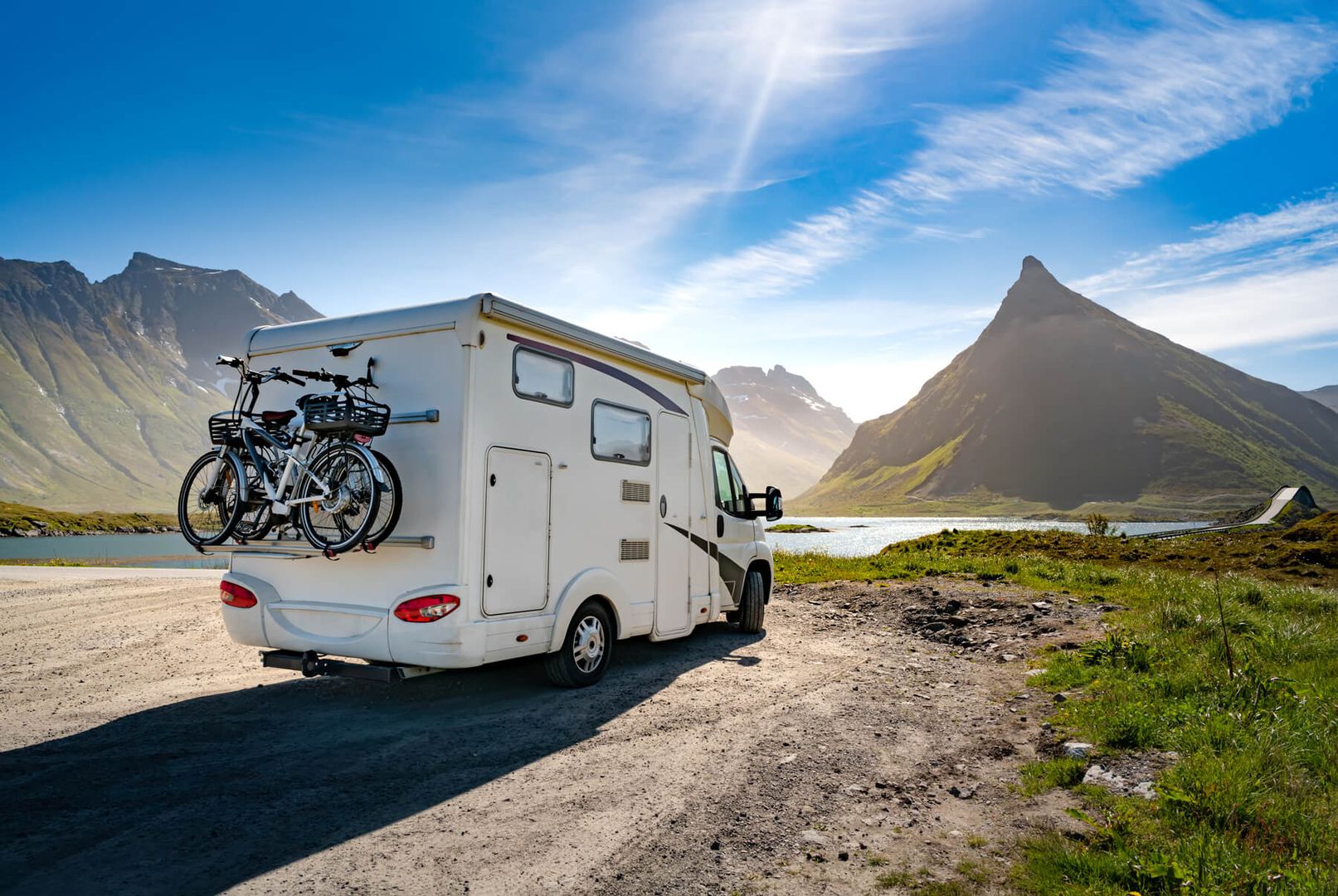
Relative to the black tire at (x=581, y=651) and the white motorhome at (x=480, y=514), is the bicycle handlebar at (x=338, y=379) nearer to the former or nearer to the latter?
the white motorhome at (x=480, y=514)

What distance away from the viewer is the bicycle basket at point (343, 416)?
6.21 metres

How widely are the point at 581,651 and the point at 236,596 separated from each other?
3087mm

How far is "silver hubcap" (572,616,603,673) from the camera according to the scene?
7.56 metres

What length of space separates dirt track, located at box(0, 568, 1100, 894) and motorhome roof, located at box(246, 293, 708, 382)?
3.23 m

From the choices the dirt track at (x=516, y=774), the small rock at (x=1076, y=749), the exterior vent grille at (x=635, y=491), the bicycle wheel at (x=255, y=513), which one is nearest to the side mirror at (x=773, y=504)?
the dirt track at (x=516, y=774)

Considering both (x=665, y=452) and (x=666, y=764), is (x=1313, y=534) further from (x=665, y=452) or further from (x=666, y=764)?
(x=666, y=764)

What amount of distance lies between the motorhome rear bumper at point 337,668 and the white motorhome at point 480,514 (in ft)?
0.07

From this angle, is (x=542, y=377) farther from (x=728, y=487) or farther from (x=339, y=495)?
(x=728, y=487)

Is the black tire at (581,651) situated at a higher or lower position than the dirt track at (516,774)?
higher

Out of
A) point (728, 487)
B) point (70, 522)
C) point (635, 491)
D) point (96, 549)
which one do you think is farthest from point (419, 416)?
point (70, 522)

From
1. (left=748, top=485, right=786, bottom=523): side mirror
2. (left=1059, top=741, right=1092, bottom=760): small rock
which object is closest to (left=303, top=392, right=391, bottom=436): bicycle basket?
(left=1059, top=741, right=1092, bottom=760): small rock

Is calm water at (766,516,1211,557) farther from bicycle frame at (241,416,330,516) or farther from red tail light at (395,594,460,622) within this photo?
bicycle frame at (241,416,330,516)

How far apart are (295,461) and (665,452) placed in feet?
12.8

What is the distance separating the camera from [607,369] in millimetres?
8102
